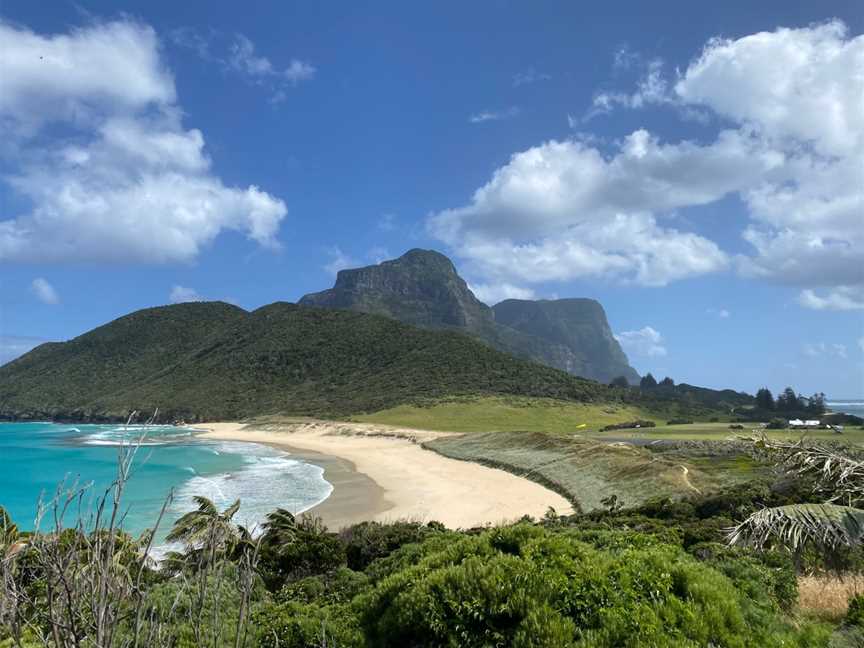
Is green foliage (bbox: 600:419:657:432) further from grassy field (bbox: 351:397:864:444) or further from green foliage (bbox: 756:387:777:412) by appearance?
green foliage (bbox: 756:387:777:412)

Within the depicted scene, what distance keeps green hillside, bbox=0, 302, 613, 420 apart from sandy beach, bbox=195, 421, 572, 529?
73.8 feet

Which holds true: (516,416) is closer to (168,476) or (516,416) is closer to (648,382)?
(168,476)

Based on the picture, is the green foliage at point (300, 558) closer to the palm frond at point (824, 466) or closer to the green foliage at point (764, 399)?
the palm frond at point (824, 466)

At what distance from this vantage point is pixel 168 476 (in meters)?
45.8

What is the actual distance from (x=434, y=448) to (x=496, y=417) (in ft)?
65.5

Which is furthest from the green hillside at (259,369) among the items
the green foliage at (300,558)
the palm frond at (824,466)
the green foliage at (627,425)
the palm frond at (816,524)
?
the palm frond at (816,524)

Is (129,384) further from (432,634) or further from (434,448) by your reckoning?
(432,634)

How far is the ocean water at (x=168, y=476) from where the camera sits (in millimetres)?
31719

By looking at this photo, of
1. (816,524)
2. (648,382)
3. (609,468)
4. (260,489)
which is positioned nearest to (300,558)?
(816,524)

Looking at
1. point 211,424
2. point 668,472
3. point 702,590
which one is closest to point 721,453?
point 668,472

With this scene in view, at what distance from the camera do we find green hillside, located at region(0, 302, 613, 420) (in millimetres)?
102938

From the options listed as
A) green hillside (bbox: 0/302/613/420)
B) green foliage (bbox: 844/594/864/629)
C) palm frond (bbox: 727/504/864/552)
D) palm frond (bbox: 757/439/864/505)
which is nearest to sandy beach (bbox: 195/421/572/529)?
palm frond (bbox: 757/439/864/505)

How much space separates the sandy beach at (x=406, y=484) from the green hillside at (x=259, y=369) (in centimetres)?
2250

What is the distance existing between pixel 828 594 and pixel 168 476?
46271mm
